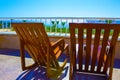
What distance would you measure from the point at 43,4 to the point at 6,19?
6758 mm

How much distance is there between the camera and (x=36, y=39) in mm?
2803

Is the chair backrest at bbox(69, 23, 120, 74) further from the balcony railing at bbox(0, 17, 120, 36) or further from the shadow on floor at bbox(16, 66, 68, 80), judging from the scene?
the balcony railing at bbox(0, 17, 120, 36)

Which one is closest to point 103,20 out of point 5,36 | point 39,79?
point 39,79

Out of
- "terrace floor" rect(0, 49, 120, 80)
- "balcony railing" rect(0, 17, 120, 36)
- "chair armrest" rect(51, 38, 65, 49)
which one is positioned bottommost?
"terrace floor" rect(0, 49, 120, 80)

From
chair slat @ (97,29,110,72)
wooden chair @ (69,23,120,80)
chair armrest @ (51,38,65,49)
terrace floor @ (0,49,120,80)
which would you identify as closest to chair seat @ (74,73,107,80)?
wooden chair @ (69,23,120,80)

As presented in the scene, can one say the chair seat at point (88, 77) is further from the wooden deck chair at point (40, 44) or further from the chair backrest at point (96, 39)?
the wooden deck chair at point (40, 44)

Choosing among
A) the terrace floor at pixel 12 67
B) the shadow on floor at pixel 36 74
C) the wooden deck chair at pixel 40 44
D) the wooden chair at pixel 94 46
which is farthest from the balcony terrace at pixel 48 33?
the wooden chair at pixel 94 46

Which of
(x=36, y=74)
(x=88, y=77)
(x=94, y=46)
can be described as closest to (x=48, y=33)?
(x=36, y=74)

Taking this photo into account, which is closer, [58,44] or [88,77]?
[88,77]

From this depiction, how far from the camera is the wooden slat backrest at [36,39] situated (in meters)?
2.59

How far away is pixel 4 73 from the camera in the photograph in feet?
9.92

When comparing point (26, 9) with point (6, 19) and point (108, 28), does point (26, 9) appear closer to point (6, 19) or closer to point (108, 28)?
point (6, 19)

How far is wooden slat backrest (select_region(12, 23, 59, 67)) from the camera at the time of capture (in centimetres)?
259

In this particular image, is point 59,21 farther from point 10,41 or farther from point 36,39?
point 36,39
